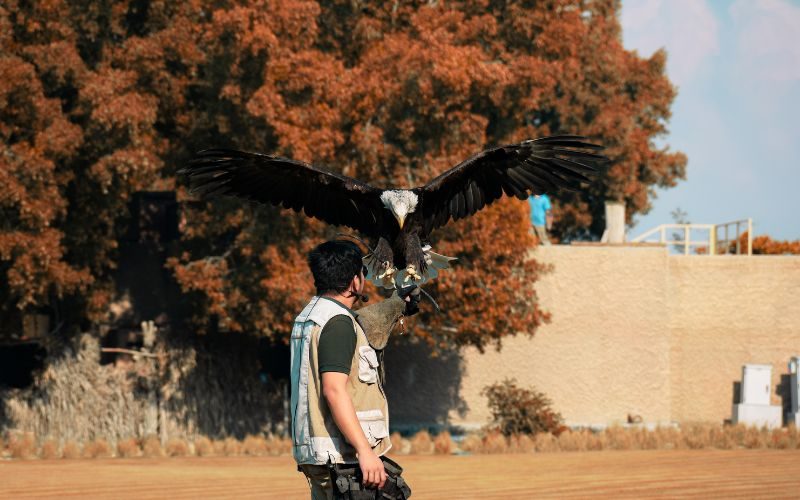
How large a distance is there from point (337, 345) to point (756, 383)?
23910 mm

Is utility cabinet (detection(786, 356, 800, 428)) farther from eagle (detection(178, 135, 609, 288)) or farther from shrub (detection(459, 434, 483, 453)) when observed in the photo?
eagle (detection(178, 135, 609, 288))

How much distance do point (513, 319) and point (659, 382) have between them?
5.90 metres

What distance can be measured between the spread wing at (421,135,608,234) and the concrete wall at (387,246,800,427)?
700 inches

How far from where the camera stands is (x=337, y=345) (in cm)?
586

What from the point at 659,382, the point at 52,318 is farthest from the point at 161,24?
the point at 659,382

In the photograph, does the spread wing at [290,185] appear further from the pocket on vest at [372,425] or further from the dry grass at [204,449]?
the dry grass at [204,449]

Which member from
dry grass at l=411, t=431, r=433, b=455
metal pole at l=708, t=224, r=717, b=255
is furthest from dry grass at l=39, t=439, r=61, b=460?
metal pole at l=708, t=224, r=717, b=255

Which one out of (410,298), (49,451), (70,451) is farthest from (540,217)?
(410,298)

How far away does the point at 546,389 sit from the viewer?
94.8 feet

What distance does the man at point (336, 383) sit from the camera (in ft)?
19.0

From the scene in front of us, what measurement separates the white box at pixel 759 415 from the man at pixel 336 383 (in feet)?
76.7

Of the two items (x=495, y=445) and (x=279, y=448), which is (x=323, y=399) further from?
(x=279, y=448)

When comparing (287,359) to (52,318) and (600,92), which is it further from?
(600,92)

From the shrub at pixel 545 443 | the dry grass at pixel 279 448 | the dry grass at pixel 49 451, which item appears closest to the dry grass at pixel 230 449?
the dry grass at pixel 279 448
